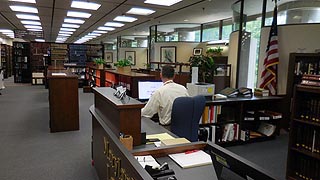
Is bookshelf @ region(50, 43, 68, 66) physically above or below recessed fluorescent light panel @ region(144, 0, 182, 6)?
below

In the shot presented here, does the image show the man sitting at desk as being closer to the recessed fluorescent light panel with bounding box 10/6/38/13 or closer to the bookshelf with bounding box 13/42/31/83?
the recessed fluorescent light panel with bounding box 10/6/38/13

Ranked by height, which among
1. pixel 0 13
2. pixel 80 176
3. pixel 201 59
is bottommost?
pixel 80 176

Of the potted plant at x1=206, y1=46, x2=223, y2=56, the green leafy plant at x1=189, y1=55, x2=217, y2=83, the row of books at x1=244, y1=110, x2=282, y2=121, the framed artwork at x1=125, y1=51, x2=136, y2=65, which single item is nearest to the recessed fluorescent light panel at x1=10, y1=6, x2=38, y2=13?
the green leafy plant at x1=189, y1=55, x2=217, y2=83

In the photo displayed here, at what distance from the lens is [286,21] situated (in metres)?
5.65

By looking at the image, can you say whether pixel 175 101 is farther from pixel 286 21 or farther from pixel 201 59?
pixel 286 21

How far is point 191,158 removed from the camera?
71.3 inches

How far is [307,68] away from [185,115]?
11.4 ft

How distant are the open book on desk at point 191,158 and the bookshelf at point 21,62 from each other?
46.8 ft

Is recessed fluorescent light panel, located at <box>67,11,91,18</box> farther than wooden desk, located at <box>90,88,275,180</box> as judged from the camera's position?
Yes

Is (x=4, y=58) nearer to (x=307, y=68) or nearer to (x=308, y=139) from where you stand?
(x=307, y=68)

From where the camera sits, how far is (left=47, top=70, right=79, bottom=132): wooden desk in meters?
5.04

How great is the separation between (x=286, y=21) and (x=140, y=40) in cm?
1151

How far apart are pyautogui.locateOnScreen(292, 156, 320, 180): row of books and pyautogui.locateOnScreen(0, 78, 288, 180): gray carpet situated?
0.75ft

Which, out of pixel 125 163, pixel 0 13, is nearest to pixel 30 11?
pixel 0 13
